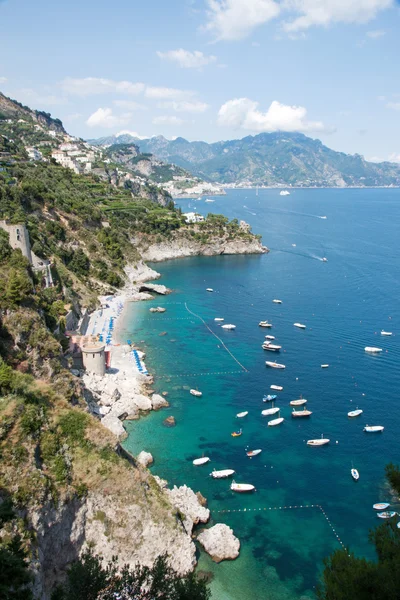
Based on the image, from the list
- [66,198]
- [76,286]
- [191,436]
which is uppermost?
[66,198]

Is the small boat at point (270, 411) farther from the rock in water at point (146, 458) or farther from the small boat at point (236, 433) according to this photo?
the rock in water at point (146, 458)

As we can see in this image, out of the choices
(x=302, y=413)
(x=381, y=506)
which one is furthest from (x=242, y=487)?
(x=302, y=413)

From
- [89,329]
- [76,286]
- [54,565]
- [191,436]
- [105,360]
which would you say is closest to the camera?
[54,565]

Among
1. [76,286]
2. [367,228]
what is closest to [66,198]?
[76,286]

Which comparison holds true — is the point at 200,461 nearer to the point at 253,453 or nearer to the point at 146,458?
the point at 146,458

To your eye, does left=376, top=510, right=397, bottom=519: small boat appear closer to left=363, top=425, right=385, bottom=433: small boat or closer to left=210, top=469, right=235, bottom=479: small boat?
left=363, top=425, right=385, bottom=433: small boat

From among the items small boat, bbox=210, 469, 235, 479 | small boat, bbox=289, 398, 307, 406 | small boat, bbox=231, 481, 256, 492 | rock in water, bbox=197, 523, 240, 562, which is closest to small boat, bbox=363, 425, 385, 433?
small boat, bbox=289, 398, 307, 406

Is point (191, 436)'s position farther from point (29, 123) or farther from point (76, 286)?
point (29, 123)
